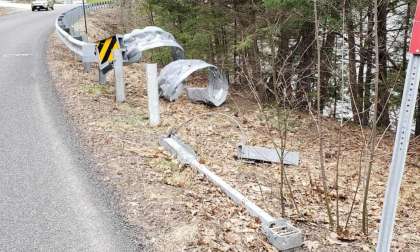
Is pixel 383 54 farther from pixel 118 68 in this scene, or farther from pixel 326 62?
pixel 118 68

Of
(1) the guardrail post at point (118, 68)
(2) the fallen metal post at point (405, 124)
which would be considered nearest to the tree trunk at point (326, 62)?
(1) the guardrail post at point (118, 68)

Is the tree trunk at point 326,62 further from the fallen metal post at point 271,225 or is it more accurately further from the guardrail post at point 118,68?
the fallen metal post at point 271,225

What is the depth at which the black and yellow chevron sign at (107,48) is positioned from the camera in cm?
961

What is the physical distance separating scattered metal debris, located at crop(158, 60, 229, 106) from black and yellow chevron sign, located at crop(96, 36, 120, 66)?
1.60m

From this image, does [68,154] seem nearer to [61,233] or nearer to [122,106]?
[61,233]

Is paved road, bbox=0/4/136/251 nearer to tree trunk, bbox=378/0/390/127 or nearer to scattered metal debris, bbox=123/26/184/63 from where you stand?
scattered metal debris, bbox=123/26/184/63

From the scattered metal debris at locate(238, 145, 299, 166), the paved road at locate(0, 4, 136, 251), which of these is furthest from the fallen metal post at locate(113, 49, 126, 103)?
the scattered metal debris at locate(238, 145, 299, 166)

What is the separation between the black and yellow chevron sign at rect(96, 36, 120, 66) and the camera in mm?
9610

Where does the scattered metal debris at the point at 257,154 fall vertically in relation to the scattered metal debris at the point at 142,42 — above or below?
below

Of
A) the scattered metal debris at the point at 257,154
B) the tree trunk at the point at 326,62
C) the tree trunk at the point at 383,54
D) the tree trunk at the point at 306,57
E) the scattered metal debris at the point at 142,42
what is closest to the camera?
the scattered metal debris at the point at 257,154

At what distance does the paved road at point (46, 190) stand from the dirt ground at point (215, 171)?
0.88 feet

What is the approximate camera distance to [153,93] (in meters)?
8.49

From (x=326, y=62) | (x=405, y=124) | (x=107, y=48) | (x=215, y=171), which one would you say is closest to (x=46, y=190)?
(x=215, y=171)

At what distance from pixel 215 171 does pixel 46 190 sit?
2.45m
